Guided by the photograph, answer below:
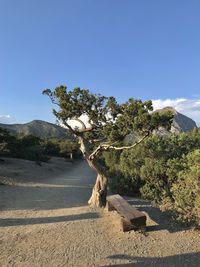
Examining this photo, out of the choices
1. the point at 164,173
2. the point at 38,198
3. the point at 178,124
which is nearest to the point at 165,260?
the point at 164,173

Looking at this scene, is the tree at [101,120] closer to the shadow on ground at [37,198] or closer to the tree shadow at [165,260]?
the shadow on ground at [37,198]

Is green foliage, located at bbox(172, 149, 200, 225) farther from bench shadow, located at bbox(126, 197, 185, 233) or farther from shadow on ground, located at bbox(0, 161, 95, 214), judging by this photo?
shadow on ground, located at bbox(0, 161, 95, 214)

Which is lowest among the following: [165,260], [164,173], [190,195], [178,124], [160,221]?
[165,260]

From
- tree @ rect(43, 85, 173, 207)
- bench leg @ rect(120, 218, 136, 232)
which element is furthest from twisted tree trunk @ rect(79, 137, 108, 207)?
bench leg @ rect(120, 218, 136, 232)

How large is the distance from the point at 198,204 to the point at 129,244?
195cm

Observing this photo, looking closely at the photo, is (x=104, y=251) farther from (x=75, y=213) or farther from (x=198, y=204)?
(x=75, y=213)

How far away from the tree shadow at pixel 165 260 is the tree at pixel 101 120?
432 cm

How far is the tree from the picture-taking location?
9.59m

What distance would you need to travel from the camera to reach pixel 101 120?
10.8 m

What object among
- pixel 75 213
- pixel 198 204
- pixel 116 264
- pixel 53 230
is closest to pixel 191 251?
pixel 198 204

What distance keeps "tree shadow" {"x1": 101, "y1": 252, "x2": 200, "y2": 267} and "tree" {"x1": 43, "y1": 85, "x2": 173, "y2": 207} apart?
170 inches

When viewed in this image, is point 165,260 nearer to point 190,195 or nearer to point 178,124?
point 190,195

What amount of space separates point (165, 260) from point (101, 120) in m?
5.68

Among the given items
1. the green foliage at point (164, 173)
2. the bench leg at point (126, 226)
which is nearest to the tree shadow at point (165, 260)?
the bench leg at point (126, 226)
